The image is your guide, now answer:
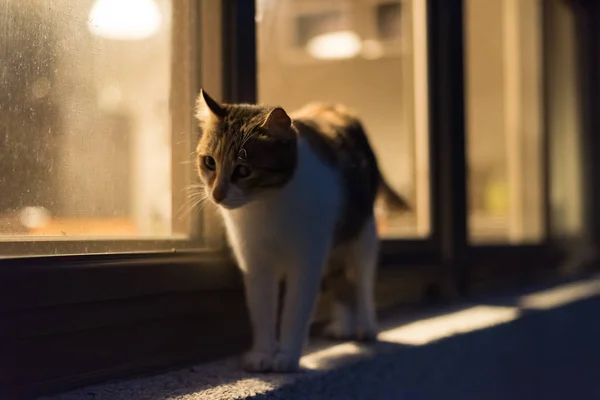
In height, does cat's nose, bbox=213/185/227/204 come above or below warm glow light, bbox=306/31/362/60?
below

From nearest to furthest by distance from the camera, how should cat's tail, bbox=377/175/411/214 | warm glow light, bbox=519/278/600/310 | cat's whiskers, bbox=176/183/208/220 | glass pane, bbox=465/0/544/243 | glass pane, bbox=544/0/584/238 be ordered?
cat's whiskers, bbox=176/183/208/220 < cat's tail, bbox=377/175/411/214 < warm glow light, bbox=519/278/600/310 < glass pane, bbox=465/0/544/243 < glass pane, bbox=544/0/584/238

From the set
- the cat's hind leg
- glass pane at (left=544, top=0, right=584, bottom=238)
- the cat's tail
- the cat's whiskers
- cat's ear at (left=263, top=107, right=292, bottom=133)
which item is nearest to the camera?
cat's ear at (left=263, top=107, right=292, bottom=133)

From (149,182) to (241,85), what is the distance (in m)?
0.19

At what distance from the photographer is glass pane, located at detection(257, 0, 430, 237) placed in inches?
56.6

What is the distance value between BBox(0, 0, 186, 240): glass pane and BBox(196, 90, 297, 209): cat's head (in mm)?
118

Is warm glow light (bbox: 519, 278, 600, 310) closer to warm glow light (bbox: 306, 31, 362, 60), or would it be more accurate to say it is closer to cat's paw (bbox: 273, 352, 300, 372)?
cat's paw (bbox: 273, 352, 300, 372)

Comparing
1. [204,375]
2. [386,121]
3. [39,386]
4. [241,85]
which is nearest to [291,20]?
[386,121]

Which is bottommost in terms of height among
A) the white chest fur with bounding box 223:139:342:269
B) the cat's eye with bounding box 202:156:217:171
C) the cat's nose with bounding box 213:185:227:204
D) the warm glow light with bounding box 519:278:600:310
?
the warm glow light with bounding box 519:278:600:310

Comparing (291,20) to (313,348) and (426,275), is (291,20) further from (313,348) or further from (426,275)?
(313,348)

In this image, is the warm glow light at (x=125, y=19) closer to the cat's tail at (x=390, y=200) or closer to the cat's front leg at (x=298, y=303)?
the cat's front leg at (x=298, y=303)

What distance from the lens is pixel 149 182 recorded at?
98cm

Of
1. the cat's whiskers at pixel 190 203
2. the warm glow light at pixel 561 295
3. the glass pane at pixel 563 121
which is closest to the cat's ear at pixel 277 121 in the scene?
the cat's whiskers at pixel 190 203

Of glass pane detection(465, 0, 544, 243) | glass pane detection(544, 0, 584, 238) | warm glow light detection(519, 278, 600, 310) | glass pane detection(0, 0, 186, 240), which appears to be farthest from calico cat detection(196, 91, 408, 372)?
glass pane detection(544, 0, 584, 238)

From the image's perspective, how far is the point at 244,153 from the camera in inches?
31.2
